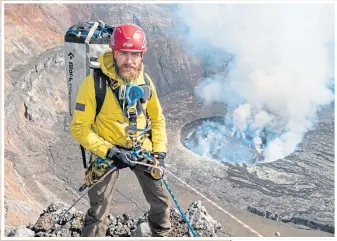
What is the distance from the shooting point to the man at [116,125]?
4.29 m

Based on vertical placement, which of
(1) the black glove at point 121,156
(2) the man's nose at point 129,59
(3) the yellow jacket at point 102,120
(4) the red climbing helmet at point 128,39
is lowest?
(1) the black glove at point 121,156

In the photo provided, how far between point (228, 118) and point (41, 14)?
9672mm

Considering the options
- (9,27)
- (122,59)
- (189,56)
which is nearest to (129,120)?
(122,59)

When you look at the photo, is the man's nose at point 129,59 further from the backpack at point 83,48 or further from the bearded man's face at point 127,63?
the backpack at point 83,48

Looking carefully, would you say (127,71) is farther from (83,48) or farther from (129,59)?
(83,48)

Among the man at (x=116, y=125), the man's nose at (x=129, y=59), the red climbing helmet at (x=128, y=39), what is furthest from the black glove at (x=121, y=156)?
the red climbing helmet at (x=128, y=39)

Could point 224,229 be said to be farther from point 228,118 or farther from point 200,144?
point 228,118

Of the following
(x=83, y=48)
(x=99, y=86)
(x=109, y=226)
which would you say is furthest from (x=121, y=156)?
(x=109, y=226)

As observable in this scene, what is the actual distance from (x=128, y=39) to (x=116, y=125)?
880 mm

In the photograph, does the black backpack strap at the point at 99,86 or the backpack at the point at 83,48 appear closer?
the black backpack strap at the point at 99,86

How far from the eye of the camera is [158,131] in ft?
15.7

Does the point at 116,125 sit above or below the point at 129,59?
below

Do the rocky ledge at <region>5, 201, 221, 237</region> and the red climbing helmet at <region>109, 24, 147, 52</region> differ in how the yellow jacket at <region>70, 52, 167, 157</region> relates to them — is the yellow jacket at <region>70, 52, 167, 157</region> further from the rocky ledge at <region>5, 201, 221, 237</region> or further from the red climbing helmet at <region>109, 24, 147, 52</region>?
the rocky ledge at <region>5, 201, 221, 237</region>

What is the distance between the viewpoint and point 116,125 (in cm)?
445
